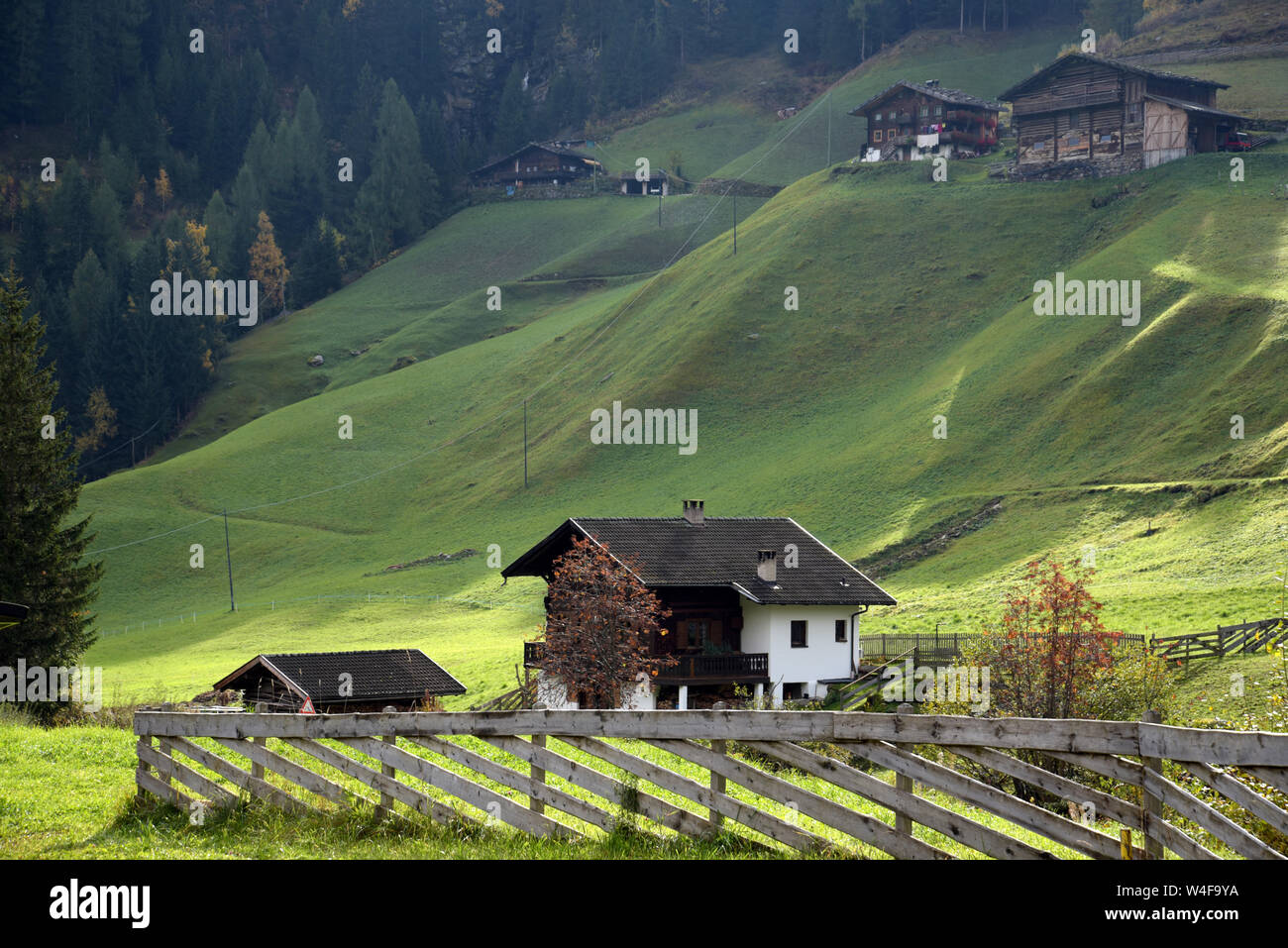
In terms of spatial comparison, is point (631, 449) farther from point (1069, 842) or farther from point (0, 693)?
point (1069, 842)

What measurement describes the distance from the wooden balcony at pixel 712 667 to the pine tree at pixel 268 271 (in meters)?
148

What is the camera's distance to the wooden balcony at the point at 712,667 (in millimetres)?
48188

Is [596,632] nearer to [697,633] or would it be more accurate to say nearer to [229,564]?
[697,633]

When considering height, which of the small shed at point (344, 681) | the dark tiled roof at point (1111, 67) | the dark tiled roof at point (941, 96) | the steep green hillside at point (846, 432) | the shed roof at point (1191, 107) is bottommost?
the small shed at point (344, 681)

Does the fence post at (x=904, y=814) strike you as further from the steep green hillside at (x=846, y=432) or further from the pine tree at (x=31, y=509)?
the steep green hillside at (x=846, y=432)

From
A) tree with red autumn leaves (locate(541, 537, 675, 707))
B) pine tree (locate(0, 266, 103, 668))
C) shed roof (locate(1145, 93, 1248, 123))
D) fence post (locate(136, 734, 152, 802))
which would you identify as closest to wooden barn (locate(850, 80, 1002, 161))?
shed roof (locate(1145, 93, 1248, 123))

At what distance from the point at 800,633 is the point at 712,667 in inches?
169

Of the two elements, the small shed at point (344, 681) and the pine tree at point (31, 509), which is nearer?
the pine tree at point (31, 509)

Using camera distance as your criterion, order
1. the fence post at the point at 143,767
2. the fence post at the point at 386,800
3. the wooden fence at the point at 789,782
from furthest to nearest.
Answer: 1. the fence post at the point at 143,767
2. the fence post at the point at 386,800
3. the wooden fence at the point at 789,782

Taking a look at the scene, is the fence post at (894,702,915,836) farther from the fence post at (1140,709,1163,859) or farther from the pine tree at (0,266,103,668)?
the pine tree at (0,266,103,668)

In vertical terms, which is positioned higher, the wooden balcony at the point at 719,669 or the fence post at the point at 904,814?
the fence post at the point at 904,814

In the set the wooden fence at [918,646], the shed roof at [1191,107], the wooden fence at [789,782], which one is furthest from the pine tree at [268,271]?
the wooden fence at [789,782]
